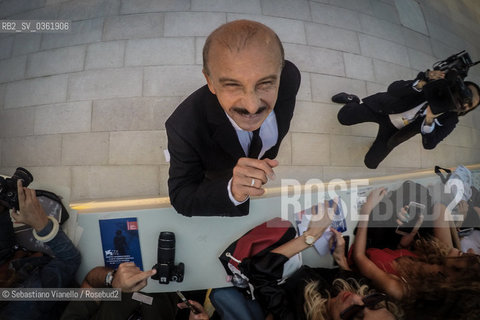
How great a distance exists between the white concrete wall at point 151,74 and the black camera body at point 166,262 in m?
0.43

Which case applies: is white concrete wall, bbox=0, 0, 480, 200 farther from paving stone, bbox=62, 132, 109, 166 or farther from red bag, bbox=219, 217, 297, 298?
red bag, bbox=219, 217, 297, 298

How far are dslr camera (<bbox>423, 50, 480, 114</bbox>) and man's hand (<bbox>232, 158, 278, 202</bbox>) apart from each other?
4.23 feet

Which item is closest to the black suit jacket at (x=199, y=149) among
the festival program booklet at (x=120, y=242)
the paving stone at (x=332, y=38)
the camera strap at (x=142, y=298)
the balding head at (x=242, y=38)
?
the balding head at (x=242, y=38)

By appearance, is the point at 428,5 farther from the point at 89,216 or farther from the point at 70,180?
the point at 70,180

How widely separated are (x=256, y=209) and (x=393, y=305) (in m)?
0.86

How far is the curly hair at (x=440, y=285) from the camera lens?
1038mm

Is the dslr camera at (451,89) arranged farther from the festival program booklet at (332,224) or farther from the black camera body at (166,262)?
the black camera body at (166,262)

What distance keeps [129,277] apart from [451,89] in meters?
2.11

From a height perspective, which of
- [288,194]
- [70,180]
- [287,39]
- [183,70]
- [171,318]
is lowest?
[171,318]

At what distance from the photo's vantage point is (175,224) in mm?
1265

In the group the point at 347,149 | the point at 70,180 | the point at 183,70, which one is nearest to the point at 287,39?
the point at 183,70

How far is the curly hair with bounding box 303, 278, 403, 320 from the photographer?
1.18m

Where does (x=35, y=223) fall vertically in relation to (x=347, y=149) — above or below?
below

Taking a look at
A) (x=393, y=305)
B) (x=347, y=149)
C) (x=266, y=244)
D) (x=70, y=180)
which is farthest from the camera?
(x=347, y=149)
